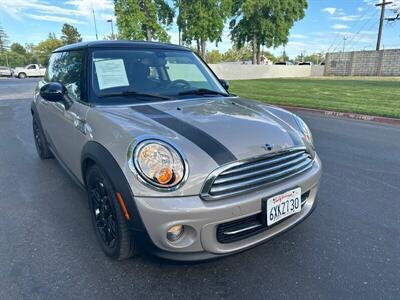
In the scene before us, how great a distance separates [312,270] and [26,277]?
2.04 m

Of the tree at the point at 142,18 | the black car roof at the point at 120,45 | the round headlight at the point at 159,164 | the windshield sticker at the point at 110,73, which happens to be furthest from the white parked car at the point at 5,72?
the round headlight at the point at 159,164

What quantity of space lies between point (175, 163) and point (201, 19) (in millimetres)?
27713

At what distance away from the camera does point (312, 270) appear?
84.6 inches

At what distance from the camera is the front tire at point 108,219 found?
198 centimetres

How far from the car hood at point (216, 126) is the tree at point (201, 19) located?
26.7 metres

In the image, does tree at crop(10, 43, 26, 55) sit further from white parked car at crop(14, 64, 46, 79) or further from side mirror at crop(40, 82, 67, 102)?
side mirror at crop(40, 82, 67, 102)

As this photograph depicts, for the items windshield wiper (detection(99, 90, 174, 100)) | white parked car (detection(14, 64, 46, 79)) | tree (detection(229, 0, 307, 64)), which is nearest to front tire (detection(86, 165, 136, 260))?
windshield wiper (detection(99, 90, 174, 100))

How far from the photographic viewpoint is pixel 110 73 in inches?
107

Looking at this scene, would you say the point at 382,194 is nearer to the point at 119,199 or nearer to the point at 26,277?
the point at 119,199

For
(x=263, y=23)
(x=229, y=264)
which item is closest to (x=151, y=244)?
(x=229, y=264)

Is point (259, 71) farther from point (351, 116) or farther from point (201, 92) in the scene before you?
point (201, 92)

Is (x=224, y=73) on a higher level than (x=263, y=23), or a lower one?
lower

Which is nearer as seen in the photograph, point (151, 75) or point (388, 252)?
point (388, 252)

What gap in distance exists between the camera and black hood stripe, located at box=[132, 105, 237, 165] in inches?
72.9
